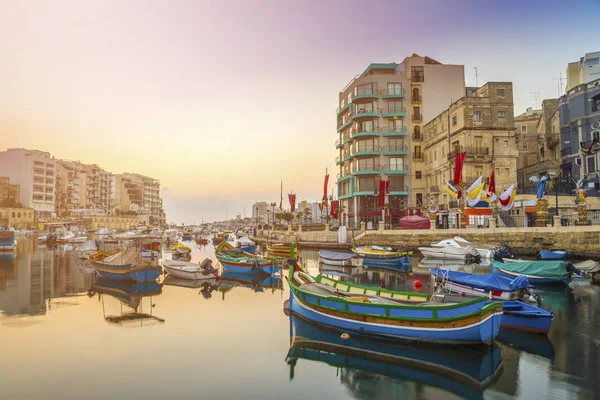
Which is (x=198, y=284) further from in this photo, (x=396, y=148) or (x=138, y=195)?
(x=138, y=195)

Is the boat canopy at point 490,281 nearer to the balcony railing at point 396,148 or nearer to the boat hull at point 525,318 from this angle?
the boat hull at point 525,318

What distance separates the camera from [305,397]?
34.4 ft

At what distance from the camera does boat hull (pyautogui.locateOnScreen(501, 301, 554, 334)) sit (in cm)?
1477

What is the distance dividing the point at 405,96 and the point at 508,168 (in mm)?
20745

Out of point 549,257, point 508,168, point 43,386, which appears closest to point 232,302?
point 43,386

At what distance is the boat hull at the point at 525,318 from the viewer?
14.8 metres

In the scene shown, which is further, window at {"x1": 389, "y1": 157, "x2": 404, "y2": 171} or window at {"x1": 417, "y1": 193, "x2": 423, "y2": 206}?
window at {"x1": 389, "y1": 157, "x2": 404, "y2": 171}

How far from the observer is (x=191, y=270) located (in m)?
28.7

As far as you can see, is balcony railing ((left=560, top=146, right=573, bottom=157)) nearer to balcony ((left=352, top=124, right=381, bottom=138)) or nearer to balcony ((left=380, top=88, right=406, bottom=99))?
balcony ((left=380, top=88, right=406, bottom=99))

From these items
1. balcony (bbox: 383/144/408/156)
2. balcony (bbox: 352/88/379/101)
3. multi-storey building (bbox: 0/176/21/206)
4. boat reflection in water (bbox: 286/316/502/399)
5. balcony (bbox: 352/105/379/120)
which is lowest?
boat reflection in water (bbox: 286/316/502/399)

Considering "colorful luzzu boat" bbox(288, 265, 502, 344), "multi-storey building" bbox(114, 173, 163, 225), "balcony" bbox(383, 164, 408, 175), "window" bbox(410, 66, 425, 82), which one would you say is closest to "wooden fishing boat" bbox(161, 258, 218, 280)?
"colorful luzzu boat" bbox(288, 265, 502, 344)

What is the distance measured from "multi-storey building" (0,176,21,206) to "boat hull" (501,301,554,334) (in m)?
120

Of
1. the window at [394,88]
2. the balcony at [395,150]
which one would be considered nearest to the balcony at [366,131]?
the balcony at [395,150]

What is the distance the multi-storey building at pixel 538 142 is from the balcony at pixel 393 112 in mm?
21935
